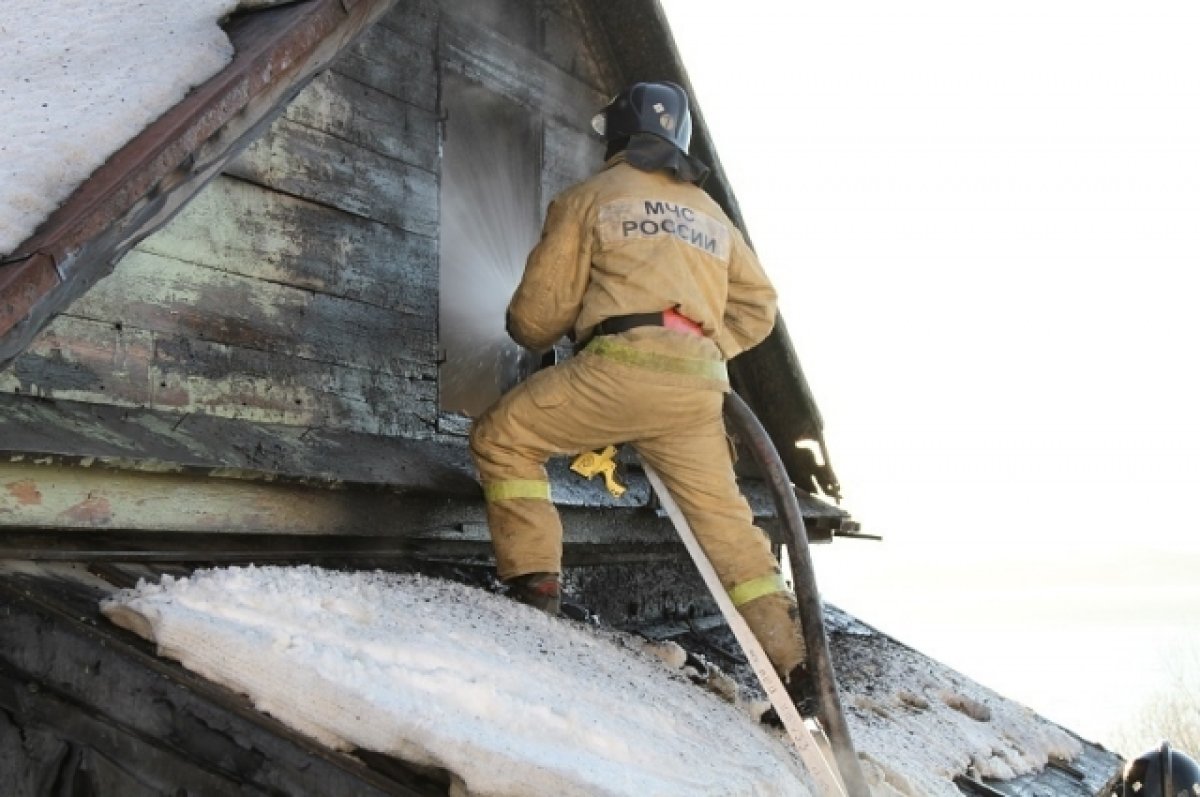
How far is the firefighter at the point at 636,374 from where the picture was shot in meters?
3.91

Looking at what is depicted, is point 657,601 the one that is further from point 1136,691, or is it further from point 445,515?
point 1136,691

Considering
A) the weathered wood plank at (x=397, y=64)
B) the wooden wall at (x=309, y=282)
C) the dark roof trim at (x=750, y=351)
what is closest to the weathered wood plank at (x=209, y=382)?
the wooden wall at (x=309, y=282)

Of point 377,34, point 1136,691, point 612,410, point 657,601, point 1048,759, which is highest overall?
point 377,34

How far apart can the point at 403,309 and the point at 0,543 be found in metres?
1.79

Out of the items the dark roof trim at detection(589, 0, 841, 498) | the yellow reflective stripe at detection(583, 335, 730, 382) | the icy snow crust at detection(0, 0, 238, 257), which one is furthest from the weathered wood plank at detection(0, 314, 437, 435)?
the dark roof trim at detection(589, 0, 841, 498)

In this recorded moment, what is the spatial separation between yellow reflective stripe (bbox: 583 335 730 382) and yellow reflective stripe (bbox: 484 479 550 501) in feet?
1.55

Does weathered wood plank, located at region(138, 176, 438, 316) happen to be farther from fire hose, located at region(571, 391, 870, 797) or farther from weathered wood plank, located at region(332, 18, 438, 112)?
fire hose, located at region(571, 391, 870, 797)

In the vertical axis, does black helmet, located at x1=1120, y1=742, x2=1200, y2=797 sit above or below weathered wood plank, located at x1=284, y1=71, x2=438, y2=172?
below

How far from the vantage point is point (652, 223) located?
4.03 metres

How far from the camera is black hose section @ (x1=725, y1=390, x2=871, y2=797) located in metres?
3.72

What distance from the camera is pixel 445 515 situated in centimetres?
421

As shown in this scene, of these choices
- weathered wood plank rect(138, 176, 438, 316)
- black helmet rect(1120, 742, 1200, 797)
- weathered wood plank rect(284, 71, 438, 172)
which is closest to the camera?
weathered wood plank rect(138, 176, 438, 316)

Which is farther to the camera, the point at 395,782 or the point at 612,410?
the point at 612,410

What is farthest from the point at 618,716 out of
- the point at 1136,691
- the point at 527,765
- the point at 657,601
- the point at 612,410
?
the point at 1136,691
